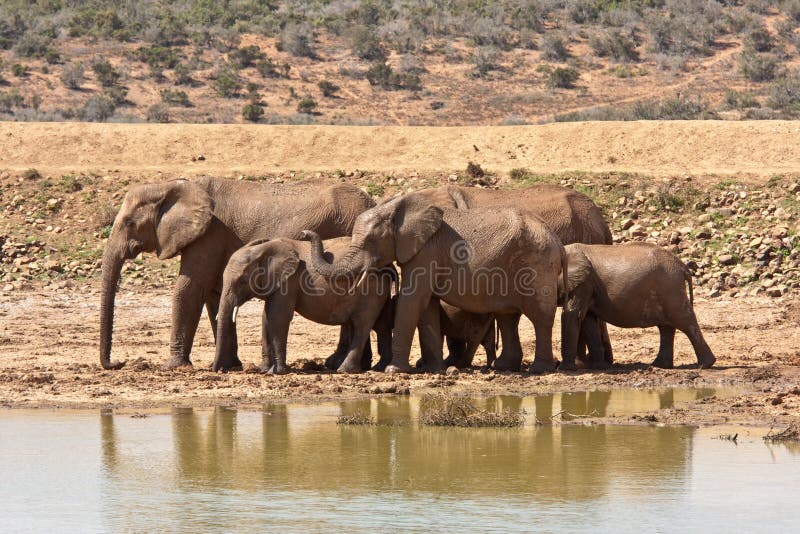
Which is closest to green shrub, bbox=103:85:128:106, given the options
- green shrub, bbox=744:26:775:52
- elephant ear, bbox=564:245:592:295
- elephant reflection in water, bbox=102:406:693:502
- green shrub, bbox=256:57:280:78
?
green shrub, bbox=256:57:280:78

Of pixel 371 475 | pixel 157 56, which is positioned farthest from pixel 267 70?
pixel 371 475

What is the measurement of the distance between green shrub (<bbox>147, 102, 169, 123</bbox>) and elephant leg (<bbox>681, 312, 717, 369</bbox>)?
27.8 meters

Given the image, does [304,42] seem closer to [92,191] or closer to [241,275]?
[92,191]

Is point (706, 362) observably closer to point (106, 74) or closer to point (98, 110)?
point (98, 110)

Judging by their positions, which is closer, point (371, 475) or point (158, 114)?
point (371, 475)

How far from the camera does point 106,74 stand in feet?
155

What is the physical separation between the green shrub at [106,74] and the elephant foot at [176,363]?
Answer: 31.2 meters

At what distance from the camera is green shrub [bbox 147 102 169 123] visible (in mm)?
42781

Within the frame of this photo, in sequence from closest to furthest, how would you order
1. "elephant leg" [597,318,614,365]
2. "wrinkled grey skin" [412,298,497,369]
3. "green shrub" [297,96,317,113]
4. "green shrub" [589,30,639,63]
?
"wrinkled grey skin" [412,298,497,369]
"elephant leg" [597,318,614,365]
"green shrub" [297,96,317,113]
"green shrub" [589,30,639,63]

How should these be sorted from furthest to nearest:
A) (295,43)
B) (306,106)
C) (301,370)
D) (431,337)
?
1. (295,43)
2. (306,106)
3. (301,370)
4. (431,337)

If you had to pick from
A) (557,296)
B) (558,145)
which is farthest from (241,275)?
(558,145)

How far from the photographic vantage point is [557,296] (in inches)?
667

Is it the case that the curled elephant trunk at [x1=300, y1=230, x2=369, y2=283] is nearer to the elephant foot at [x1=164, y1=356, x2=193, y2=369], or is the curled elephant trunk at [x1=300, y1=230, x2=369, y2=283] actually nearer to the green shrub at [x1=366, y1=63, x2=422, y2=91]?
the elephant foot at [x1=164, y1=356, x2=193, y2=369]

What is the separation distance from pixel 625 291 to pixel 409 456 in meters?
5.41
